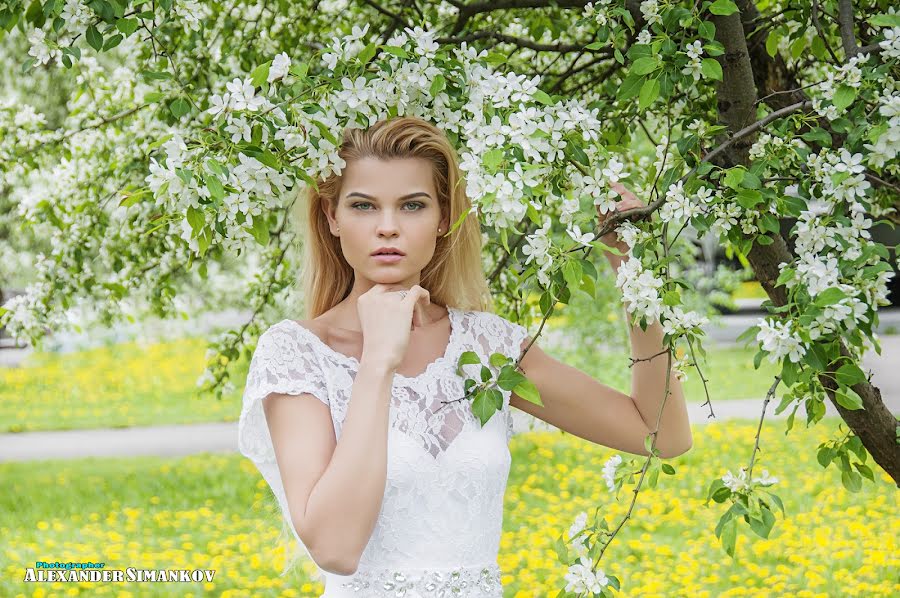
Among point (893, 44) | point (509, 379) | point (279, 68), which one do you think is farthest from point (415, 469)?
point (893, 44)

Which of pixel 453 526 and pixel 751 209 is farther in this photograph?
pixel 453 526

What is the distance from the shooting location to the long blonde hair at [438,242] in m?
2.24

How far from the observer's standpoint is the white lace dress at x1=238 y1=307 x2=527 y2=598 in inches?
85.8

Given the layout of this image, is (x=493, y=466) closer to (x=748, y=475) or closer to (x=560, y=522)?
(x=748, y=475)

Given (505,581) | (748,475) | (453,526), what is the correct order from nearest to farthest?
(748,475) → (453,526) → (505,581)

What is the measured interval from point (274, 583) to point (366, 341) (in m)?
4.15

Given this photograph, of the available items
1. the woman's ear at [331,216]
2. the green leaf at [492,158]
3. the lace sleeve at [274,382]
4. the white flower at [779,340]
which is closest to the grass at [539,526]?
the lace sleeve at [274,382]

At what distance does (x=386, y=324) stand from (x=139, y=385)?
500 inches

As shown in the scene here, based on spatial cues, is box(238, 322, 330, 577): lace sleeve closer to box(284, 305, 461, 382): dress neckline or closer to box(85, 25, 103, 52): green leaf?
box(284, 305, 461, 382): dress neckline

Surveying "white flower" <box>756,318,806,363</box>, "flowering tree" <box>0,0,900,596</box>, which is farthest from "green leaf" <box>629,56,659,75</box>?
"white flower" <box>756,318,806,363</box>

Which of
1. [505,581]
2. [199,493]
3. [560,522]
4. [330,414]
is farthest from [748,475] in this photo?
[199,493]

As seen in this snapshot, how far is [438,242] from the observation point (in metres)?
2.50

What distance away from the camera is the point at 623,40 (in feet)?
8.24

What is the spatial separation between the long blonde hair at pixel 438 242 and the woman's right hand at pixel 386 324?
319 millimetres
